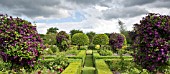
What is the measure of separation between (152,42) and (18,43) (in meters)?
4.82

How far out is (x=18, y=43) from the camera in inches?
368

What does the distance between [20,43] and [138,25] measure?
4.46 meters

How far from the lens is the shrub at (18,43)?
30.5ft

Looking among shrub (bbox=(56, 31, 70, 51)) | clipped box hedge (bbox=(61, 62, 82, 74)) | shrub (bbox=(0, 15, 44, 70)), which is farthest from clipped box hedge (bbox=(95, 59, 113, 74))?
shrub (bbox=(56, 31, 70, 51))

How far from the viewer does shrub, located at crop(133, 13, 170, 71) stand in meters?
8.85

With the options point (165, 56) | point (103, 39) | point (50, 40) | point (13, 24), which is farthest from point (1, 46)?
point (50, 40)

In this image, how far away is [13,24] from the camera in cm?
965

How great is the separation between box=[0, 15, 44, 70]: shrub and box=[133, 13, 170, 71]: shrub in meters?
3.76

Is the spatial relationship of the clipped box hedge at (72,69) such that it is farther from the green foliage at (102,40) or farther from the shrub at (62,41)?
the green foliage at (102,40)

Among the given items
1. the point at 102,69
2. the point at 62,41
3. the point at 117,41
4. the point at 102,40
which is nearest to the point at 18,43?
the point at 102,69

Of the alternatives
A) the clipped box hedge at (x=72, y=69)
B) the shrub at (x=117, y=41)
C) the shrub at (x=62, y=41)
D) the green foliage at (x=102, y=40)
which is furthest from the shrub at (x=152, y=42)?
the green foliage at (x=102, y=40)

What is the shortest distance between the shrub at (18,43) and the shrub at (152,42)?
3.76 m

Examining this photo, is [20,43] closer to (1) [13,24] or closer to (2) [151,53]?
(1) [13,24]

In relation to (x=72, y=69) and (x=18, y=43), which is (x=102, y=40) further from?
(x=18, y=43)
